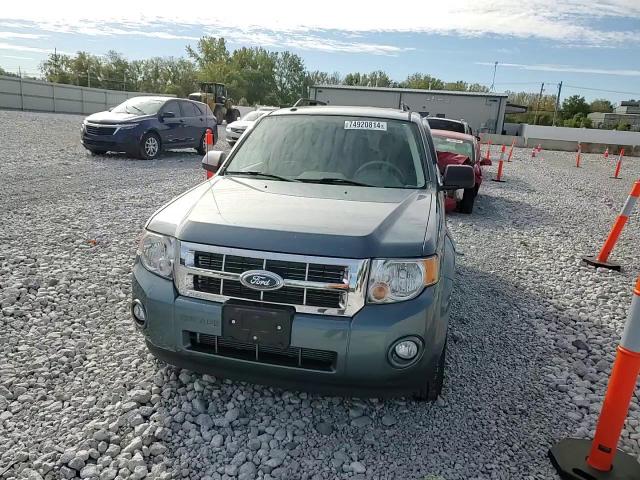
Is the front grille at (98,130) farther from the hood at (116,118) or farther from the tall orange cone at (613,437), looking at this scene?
the tall orange cone at (613,437)

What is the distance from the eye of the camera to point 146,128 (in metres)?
13.0

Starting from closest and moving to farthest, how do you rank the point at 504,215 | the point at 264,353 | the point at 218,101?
the point at 264,353
the point at 504,215
the point at 218,101

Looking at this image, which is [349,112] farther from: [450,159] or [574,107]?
[574,107]

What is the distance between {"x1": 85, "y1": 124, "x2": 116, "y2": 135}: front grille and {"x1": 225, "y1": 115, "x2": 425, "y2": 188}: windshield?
995 cm

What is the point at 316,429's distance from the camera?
2.76 metres

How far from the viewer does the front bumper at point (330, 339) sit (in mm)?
2463

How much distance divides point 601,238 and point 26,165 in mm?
12140

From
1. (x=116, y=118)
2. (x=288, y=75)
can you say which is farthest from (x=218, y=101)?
(x=288, y=75)

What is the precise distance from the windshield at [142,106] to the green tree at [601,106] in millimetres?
83626

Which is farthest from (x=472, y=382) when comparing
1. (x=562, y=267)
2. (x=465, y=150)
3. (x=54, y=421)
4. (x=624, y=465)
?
(x=465, y=150)

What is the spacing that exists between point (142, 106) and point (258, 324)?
→ 1289 cm

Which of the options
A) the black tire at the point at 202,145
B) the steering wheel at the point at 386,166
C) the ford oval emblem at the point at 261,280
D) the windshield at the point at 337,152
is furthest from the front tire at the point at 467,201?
the black tire at the point at 202,145

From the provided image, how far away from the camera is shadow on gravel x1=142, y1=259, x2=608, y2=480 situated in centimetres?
251

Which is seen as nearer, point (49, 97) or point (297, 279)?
point (297, 279)
